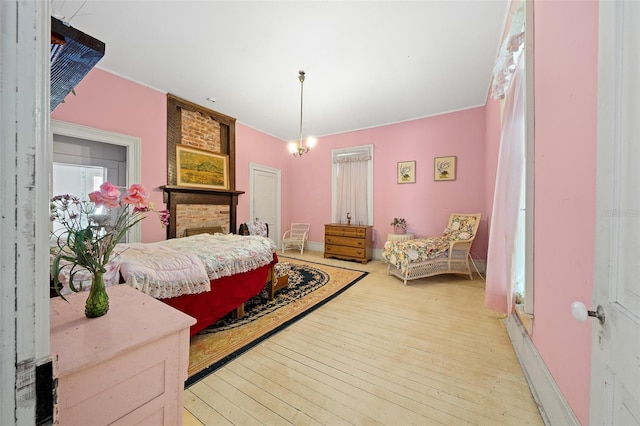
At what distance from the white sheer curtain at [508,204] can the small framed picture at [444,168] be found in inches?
99.2

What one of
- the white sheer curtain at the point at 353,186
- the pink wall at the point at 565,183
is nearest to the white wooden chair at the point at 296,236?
the white sheer curtain at the point at 353,186

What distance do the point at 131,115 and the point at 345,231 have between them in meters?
4.03

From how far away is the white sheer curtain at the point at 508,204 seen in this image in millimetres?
1904

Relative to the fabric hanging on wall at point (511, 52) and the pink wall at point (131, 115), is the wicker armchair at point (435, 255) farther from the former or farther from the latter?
the pink wall at point (131, 115)

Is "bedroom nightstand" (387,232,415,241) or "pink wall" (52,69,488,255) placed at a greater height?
"pink wall" (52,69,488,255)

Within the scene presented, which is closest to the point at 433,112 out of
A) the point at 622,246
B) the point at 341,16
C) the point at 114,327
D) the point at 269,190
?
the point at 341,16

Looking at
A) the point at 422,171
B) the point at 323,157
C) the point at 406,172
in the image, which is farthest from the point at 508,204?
the point at 323,157

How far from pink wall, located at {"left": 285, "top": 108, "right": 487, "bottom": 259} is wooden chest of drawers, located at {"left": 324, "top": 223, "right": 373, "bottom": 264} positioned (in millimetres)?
458

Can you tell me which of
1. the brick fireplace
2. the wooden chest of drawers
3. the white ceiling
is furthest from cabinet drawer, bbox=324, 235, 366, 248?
the white ceiling

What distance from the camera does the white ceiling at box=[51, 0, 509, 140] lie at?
2.21m

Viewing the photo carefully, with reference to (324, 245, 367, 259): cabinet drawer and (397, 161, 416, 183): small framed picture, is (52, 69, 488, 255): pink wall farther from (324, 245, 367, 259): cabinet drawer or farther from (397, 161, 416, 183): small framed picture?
(324, 245, 367, 259): cabinet drawer

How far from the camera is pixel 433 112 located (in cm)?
450

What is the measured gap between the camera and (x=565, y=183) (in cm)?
116

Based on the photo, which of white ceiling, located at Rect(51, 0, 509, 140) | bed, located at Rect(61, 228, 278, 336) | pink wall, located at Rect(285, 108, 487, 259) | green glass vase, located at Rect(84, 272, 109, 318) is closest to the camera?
green glass vase, located at Rect(84, 272, 109, 318)
